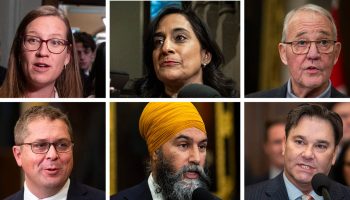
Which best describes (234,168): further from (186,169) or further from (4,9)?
(4,9)

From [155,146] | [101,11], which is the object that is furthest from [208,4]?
[155,146]

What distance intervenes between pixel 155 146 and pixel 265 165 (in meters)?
0.50

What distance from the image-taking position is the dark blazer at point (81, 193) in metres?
3.05

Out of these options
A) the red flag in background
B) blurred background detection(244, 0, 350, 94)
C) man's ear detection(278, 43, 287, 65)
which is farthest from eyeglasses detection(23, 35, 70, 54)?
the red flag in background

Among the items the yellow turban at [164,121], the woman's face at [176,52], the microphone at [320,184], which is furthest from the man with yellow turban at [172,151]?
the microphone at [320,184]

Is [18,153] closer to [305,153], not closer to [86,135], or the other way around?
[86,135]

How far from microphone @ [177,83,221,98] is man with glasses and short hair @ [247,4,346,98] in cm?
18

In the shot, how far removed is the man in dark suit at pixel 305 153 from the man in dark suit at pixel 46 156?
76 cm

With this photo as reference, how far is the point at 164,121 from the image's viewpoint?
3035mm

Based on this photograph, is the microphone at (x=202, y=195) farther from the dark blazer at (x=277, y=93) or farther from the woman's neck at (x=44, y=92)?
the woman's neck at (x=44, y=92)

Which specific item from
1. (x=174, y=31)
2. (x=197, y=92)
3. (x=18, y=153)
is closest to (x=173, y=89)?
(x=197, y=92)

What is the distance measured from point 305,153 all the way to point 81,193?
1.00 meters

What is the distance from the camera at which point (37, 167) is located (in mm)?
3016

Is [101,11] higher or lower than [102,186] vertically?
higher
